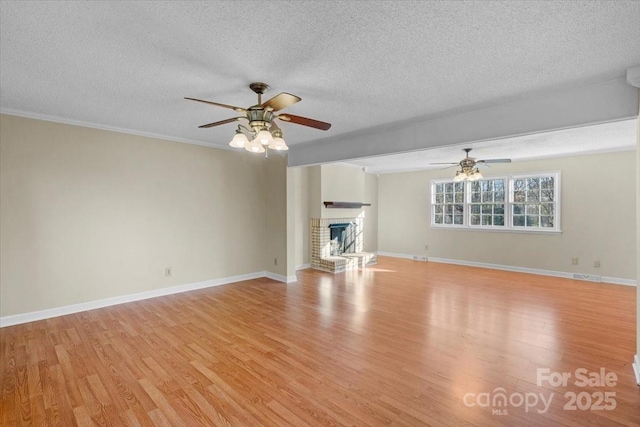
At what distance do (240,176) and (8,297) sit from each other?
351cm

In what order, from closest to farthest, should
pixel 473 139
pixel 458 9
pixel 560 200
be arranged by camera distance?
1. pixel 458 9
2. pixel 473 139
3. pixel 560 200

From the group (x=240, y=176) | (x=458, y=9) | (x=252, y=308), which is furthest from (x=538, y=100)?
(x=240, y=176)

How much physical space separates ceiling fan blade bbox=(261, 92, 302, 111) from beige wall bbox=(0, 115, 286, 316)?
10.2ft

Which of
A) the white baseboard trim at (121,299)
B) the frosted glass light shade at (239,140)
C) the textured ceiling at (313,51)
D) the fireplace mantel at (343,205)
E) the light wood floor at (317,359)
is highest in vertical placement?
the textured ceiling at (313,51)

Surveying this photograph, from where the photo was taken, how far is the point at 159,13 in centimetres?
173

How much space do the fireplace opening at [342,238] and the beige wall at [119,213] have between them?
189cm

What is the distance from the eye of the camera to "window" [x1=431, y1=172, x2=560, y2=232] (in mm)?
6273

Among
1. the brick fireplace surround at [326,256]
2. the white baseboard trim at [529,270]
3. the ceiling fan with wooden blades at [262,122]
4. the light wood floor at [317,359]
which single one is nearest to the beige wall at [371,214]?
the white baseboard trim at [529,270]

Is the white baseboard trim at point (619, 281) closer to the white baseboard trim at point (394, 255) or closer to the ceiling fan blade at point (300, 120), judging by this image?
the white baseboard trim at point (394, 255)

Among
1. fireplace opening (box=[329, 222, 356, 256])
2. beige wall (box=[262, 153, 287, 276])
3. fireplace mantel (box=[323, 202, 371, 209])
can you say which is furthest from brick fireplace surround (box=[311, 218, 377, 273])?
beige wall (box=[262, 153, 287, 276])

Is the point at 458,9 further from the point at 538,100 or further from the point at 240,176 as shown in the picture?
the point at 240,176

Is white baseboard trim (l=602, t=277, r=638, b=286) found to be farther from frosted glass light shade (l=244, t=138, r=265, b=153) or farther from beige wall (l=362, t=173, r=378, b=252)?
frosted glass light shade (l=244, t=138, r=265, b=153)

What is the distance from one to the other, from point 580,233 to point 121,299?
27.3 feet

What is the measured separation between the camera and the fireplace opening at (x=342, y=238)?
726 centimetres
